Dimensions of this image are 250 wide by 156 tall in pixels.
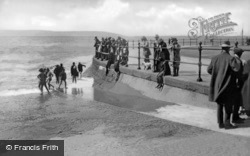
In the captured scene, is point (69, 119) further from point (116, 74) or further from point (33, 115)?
point (116, 74)

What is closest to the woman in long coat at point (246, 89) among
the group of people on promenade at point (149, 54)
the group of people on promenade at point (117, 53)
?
the group of people on promenade at point (149, 54)

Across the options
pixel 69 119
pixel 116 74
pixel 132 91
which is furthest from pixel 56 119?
pixel 116 74

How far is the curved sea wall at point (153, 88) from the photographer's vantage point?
8008 mm

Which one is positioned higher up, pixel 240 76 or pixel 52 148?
pixel 240 76

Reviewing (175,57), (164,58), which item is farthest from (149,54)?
(164,58)

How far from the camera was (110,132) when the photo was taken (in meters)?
6.00

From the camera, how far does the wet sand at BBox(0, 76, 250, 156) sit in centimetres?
476

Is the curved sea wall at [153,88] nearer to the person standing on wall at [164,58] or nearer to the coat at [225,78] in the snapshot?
the person standing on wall at [164,58]

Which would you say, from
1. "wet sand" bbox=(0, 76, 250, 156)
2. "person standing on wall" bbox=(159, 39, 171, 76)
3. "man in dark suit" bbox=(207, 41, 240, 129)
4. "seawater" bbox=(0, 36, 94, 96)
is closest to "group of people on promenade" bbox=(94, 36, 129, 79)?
"person standing on wall" bbox=(159, 39, 171, 76)

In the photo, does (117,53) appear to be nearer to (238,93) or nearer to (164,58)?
(164,58)

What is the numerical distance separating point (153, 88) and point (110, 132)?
4367mm

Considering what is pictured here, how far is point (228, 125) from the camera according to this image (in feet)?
18.4

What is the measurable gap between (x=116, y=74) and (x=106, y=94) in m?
1.93

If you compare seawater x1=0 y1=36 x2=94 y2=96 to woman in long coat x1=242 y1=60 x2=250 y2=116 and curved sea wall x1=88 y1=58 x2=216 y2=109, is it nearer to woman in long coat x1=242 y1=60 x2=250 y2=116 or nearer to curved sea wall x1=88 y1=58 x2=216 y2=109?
curved sea wall x1=88 y1=58 x2=216 y2=109
